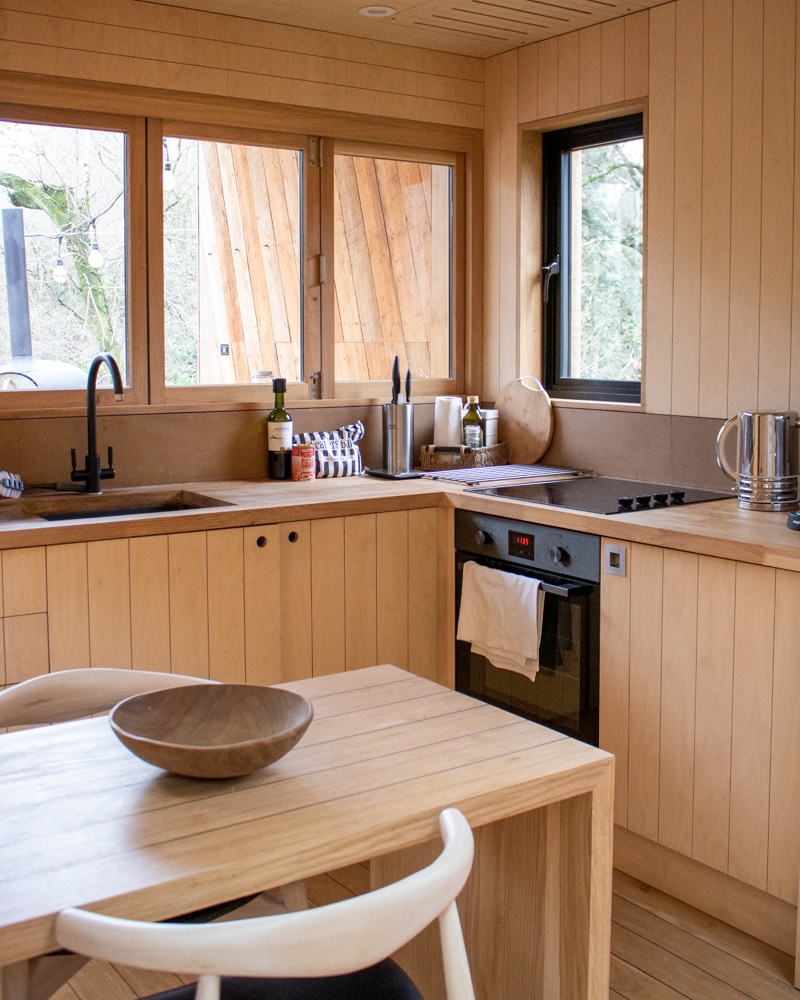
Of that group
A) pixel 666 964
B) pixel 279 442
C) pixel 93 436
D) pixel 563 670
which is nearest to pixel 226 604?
pixel 93 436

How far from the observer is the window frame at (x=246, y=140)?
11.5 feet

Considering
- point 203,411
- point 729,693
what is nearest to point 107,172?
point 203,411

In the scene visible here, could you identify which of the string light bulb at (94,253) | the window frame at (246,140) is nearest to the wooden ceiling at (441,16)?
the window frame at (246,140)

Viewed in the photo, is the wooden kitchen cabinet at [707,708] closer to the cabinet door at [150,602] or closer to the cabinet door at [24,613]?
the cabinet door at [150,602]

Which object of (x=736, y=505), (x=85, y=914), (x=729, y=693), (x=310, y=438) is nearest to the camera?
(x=85, y=914)

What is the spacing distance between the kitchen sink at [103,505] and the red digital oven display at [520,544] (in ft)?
2.73

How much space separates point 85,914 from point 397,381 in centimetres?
293

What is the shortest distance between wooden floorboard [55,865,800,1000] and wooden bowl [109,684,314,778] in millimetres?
1166

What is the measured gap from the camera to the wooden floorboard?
2506mm

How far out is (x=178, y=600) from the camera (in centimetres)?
307

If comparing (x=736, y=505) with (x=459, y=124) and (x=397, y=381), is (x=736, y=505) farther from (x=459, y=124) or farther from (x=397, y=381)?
(x=459, y=124)

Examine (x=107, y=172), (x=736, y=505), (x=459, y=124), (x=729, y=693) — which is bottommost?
(x=729, y=693)

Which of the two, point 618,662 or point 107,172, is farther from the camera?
point 107,172

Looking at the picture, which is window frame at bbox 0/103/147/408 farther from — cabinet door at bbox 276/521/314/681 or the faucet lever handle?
cabinet door at bbox 276/521/314/681
